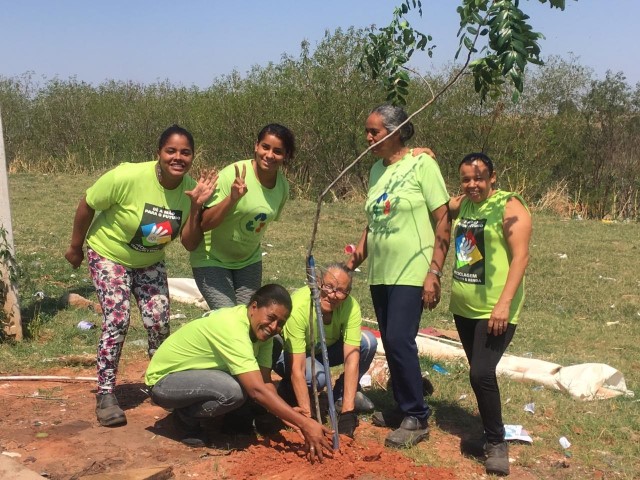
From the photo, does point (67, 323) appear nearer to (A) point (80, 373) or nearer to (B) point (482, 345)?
(A) point (80, 373)

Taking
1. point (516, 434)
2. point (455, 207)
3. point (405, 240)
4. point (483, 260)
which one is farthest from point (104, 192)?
point (516, 434)

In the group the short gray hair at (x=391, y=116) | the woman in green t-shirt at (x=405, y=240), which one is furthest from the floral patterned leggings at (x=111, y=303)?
the short gray hair at (x=391, y=116)

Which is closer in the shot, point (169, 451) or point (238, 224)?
point (169, 451)

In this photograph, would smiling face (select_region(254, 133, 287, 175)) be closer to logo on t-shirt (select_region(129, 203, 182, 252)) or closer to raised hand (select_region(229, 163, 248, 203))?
raised hand (select_region(229, 163, 248, 203))

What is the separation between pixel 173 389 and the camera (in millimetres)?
3986

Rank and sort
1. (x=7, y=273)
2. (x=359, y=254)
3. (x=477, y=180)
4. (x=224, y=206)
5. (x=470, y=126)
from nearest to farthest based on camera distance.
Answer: (x=477, y=180) < (x=224, y=206) < (x=359, y=254) < (x=7, y=273) < (x=470, y=126)

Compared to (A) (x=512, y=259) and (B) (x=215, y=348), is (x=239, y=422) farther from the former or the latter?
(A) (x=512, y=259)

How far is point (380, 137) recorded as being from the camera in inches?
156

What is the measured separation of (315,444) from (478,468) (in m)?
0.92

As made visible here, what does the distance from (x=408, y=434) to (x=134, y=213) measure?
2.00m

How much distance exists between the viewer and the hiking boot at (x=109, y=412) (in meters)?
4.23

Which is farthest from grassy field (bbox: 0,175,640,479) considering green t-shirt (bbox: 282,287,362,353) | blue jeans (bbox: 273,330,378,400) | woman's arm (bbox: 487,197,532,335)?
woman's arm (bbox: 487,197,532,335)

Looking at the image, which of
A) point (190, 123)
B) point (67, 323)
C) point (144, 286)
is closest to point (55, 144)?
point (190, 123)

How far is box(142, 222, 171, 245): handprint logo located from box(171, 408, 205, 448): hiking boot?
980 millimetres
